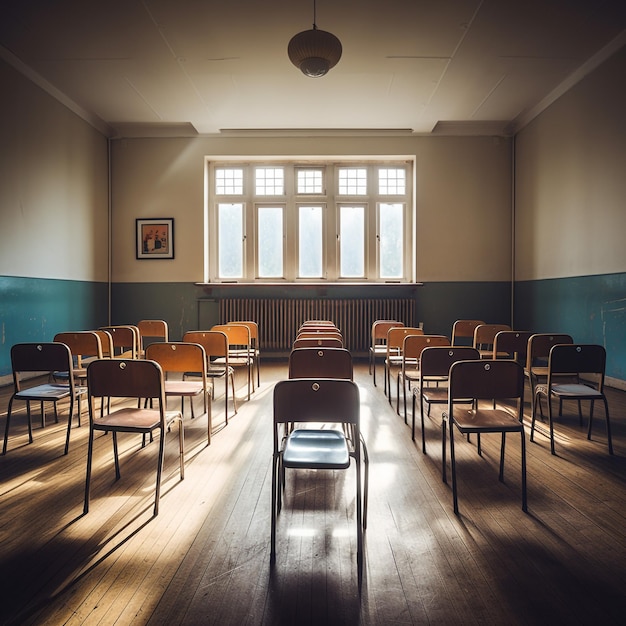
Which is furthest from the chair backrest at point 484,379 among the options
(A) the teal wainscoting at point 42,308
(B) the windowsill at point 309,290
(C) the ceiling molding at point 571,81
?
(B) the windowsill at point 309,290

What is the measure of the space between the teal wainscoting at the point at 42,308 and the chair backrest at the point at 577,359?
590 centimetres

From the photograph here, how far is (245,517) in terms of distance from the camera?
218 centimetres

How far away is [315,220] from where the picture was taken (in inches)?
324

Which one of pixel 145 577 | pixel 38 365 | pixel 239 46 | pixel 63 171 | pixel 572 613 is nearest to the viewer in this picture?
pixel 572 613

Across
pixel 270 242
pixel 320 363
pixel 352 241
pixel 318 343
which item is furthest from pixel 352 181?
pixel 320 363

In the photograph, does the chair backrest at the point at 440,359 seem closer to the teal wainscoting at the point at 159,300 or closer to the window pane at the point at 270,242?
the window pane at the point at 270,242

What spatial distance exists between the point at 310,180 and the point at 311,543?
23.7 feet

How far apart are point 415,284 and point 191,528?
6377 millimetres

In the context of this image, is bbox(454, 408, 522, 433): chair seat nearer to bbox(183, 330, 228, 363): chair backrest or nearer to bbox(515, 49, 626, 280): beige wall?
bbox(183, 330, 228, 363): chair backrest

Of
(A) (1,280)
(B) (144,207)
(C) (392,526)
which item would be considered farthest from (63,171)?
(C) (392,526)

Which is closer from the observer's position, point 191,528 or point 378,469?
point 191,528

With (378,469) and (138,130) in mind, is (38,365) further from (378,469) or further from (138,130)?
(138,130)

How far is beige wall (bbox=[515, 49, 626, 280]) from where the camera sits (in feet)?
17.1

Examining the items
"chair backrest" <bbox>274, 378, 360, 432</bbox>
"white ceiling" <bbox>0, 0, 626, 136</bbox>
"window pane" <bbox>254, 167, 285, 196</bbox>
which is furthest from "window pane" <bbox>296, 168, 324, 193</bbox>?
"chair backrest" <bbox>274, 378, 360, 432</bbox>
